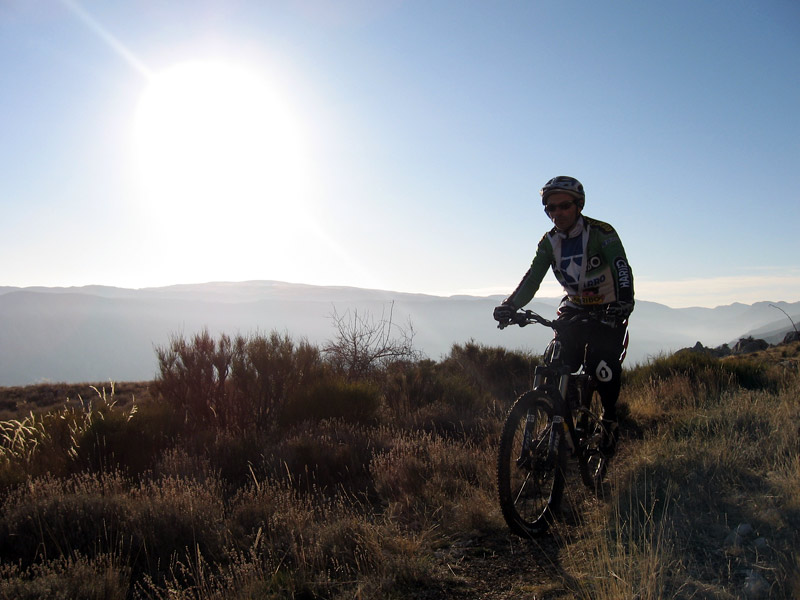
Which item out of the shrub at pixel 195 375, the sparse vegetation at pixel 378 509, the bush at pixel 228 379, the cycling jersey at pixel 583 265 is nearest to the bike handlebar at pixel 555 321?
the cycling jersey at pixel 583 265

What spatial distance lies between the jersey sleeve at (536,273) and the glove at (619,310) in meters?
0.66

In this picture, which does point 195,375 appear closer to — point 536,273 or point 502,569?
point 536,273

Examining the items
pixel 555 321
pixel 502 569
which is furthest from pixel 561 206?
pixel 502 569

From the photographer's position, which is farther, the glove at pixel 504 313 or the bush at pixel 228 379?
the bush at pixel 228 379

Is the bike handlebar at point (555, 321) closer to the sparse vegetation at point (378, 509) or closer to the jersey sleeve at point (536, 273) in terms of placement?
the jersey sleeve at point (536, 273)

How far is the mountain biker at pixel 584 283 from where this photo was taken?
3.67 metres

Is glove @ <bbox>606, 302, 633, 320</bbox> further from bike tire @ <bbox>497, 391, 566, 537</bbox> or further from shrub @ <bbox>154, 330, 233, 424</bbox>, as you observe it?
shrub @ <bbox>154, 330, 233, 424</bbox>

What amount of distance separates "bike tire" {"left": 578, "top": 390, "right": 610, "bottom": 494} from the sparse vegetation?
5.0 inches

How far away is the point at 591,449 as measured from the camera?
377cm

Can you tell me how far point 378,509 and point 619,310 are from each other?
2673 millimetres

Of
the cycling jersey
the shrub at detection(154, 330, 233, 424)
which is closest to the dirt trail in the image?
the cycling jersey

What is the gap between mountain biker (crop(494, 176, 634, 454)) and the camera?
367cm

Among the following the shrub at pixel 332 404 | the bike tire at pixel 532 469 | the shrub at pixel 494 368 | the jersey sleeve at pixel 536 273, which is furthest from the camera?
the shrub at pixel 494 368

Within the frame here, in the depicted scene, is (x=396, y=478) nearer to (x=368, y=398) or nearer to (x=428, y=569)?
(x=428, y=569)
